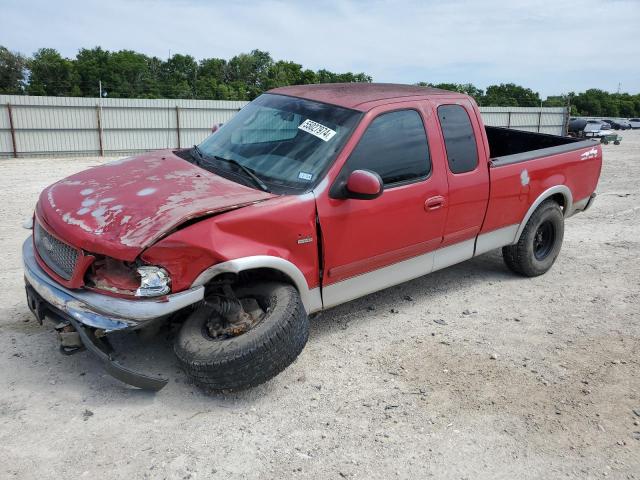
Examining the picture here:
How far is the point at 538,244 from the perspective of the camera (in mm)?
5941

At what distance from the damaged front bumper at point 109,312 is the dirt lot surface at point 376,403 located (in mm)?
259

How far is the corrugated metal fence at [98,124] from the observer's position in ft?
63.5

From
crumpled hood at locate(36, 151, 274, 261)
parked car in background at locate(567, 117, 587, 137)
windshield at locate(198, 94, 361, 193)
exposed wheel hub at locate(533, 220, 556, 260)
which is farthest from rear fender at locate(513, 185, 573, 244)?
parked car in background at locate(567, 117, 587, 137)

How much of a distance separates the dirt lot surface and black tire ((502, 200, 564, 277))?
58cm

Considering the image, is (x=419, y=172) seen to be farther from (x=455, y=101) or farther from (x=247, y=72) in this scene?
(x=247, y=72)

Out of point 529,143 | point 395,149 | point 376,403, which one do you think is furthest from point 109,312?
point 529,143

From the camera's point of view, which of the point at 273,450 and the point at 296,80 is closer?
the point at 273,450

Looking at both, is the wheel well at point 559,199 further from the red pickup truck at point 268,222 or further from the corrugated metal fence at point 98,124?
the corrugated metal fence at point 98,124

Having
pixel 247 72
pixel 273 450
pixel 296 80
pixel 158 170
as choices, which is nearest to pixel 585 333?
pixel 273 450

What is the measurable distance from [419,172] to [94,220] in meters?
2.41

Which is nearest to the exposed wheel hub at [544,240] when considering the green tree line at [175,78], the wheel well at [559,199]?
the wheel well at [559,199]

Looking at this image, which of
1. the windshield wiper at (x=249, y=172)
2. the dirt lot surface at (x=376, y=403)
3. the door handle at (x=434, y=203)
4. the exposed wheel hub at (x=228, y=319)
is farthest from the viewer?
the door handle at (x=434, y=203)

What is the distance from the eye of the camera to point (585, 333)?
4.58 meters

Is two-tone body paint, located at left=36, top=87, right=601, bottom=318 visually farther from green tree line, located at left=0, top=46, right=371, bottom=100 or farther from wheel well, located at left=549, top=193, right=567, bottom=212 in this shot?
green tree line, located at left=0, top=46, right=371, bottom=100
